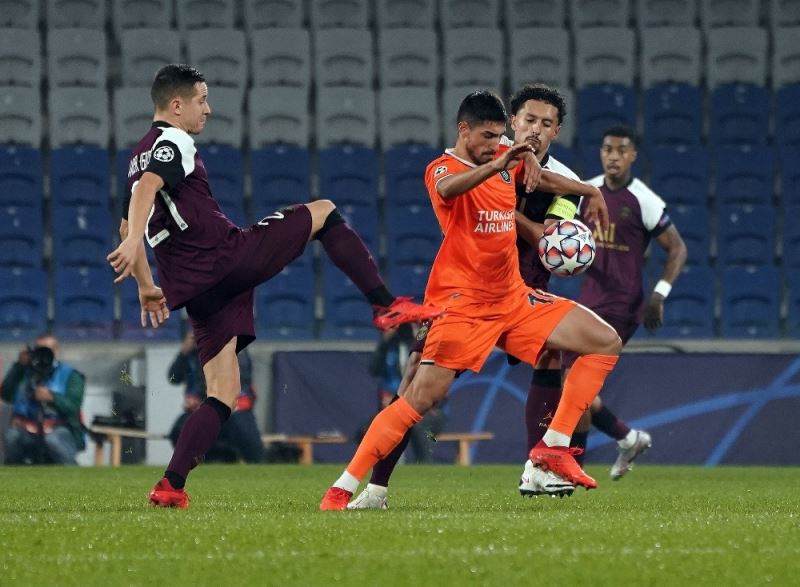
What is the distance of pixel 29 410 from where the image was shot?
1320 centimetres

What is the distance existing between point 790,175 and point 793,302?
170cm

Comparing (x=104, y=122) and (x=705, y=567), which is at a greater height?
(x=104, y=122)

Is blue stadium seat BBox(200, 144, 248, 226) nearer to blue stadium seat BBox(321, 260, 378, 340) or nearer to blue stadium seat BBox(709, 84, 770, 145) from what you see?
blue stadium seat BBox(321, 260, 378, 340)

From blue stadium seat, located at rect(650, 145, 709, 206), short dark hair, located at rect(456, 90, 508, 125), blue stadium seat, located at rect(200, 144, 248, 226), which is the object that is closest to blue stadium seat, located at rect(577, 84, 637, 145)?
blue stadium seat, located at rect(650, 145, 709, 206)

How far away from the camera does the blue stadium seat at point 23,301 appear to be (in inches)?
584

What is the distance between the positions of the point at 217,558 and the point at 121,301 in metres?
10.9

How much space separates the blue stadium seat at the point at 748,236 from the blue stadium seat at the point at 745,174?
0.29 metres

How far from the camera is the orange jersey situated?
22.7ft

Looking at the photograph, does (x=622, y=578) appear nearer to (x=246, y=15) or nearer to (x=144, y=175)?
(x=144, y=175)

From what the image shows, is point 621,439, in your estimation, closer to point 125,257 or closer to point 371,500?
point 371,500

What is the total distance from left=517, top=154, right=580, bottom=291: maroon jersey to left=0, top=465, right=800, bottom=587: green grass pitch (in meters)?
1.11

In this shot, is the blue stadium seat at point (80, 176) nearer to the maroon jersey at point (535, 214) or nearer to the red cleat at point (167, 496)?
the maroon jersey at point (535, 214)

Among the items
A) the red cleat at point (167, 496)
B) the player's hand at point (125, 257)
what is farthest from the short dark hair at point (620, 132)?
the player's hand at point (125, 257)

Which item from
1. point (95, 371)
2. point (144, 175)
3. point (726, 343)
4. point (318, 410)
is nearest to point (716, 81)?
point (726, 343)
